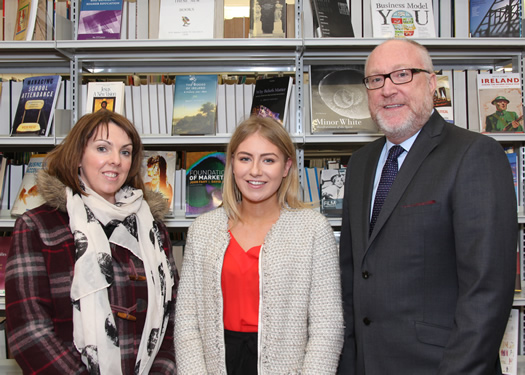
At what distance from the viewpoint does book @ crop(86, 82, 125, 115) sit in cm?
239

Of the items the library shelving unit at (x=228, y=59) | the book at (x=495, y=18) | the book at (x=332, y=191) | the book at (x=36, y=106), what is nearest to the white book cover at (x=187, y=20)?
the library shelving unit at (x=228, y=59)

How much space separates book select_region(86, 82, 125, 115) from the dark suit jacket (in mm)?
1552

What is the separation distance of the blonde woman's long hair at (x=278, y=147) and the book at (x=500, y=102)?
53.3 inches

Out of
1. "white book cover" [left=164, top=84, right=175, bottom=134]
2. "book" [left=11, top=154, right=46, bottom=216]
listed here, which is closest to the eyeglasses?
"white book cover" [left=164, top=84, right=175, bottom=134]

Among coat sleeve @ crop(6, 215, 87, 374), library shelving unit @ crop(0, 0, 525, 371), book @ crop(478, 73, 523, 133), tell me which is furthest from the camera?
book @ crop(478, 73, 523, 133)

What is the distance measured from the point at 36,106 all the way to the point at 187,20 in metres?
0.99

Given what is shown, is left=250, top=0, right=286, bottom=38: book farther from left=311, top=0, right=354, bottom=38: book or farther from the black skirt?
the black skirt

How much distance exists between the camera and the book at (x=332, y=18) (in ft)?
7.57

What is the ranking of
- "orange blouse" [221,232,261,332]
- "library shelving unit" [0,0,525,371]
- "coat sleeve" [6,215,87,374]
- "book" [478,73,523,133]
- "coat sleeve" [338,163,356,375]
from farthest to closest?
"book" [478,73,523,133] → "library shelving unit" [0,0,525,371] → "coat sleeve" [338,163,356,375] → "orange blouse" [221,232,261,332] → "coat sleeve" [6,215,87,374]

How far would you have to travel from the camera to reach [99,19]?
2.39m

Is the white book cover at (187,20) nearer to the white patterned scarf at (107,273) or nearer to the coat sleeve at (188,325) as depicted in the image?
the white patterned scarf at (107,273)

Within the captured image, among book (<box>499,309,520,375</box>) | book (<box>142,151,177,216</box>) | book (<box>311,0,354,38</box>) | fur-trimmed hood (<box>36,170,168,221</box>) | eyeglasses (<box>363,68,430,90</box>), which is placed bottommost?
book (<box>499,309,520,375</box>)

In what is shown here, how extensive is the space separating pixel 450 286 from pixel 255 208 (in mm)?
723

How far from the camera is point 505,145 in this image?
2604 millimetres
